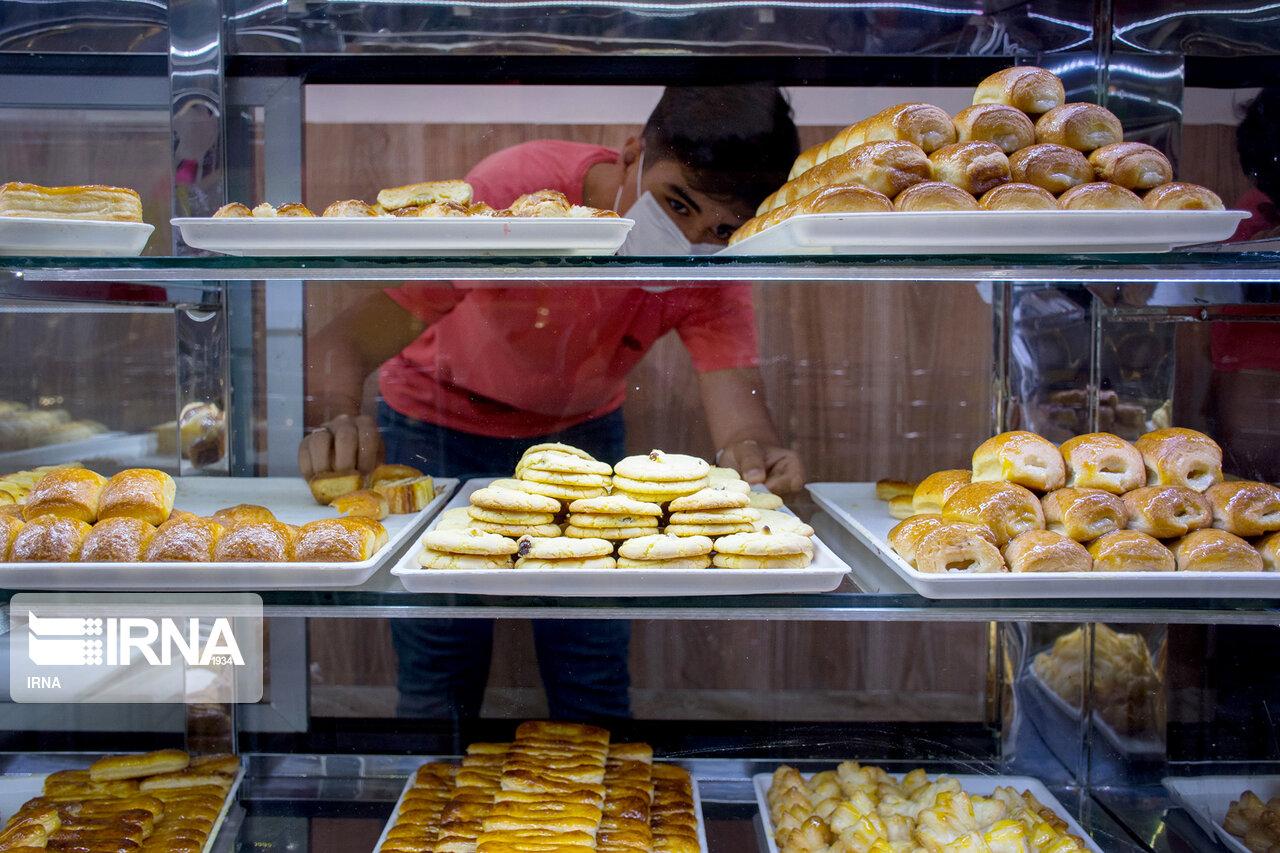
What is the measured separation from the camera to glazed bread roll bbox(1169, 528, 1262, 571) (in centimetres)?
135

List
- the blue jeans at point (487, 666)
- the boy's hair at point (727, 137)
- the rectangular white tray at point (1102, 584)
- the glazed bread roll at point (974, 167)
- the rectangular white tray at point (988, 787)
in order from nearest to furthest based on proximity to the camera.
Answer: the rectangular white tray at point (1102, 584), the glazed bread roll at point (974, 167), the rectangular white tray at point (988, 787), the boy's hair at point (727, 137), the blue jeans at point (487, 666)

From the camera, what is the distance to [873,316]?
6.40 feet

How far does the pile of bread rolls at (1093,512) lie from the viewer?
136 centimetres

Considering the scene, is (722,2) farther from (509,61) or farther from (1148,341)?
(1148,341)

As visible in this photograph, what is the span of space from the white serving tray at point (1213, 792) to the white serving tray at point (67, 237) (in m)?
2.16

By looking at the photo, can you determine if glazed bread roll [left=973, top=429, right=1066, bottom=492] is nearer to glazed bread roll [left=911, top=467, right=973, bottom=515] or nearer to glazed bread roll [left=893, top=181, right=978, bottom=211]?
glazed bread roll [left=911, top=467, right=973, bottom=515]

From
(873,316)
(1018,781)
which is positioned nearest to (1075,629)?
(1018,781)

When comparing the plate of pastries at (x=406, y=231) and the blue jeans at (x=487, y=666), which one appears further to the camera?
the blue jeans at (x=487, y=666)

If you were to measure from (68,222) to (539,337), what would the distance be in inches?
33.7

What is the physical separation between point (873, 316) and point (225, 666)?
1.54m

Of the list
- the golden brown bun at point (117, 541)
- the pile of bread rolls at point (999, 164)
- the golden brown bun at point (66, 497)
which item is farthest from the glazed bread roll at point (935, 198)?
the golden brown bun at point (66, 497)

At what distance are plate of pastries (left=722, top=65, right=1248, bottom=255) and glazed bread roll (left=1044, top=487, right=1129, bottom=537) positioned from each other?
38cm

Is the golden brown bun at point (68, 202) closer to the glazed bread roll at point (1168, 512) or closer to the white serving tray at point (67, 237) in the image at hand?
the white serving tray at point (67, 237)

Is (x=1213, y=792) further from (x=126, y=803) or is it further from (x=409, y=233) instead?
(x=126, y=803)
